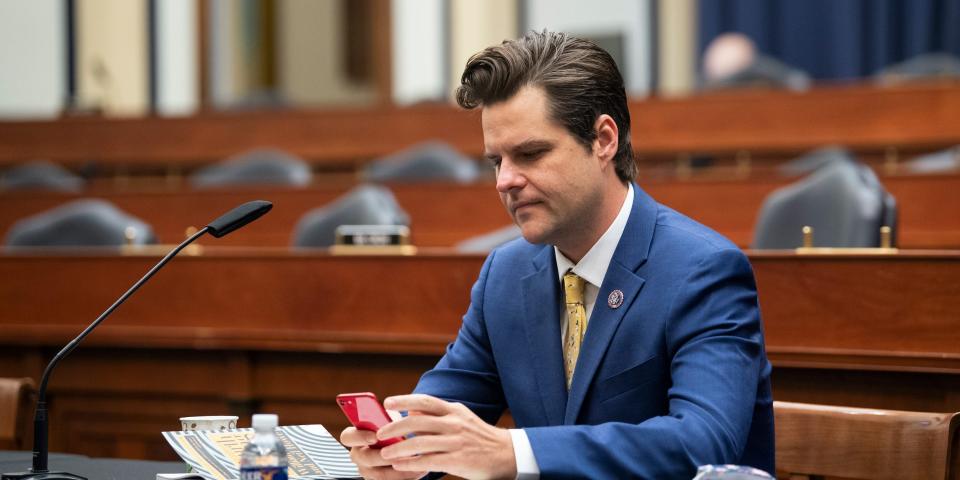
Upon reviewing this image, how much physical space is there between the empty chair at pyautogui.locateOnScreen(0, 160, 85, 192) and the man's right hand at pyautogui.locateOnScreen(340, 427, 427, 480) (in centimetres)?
479

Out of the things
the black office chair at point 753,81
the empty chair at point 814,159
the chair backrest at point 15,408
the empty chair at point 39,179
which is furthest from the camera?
the black office chair at point 753,81

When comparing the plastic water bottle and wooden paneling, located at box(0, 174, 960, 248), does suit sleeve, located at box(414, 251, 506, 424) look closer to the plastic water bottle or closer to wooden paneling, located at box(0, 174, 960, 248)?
the plastic water bottle

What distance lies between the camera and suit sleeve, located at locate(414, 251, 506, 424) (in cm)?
199

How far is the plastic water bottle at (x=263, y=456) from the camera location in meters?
1.46

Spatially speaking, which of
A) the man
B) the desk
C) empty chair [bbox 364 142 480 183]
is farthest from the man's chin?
empty chair [bbox 364 142 480 183]

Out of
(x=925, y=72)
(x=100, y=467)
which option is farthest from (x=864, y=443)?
(x=925, y=72)

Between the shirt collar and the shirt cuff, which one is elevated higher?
the shirt collar

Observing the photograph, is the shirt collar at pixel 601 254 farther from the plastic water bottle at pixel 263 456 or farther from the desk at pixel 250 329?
the desk at pixel 250 329

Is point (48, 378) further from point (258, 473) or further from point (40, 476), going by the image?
point (258, 473)

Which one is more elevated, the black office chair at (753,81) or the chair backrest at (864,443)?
the black office chair at (753,81)

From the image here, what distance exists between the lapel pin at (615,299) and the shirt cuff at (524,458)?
32 centimetres

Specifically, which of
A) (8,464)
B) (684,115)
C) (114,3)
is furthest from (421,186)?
(114,3)

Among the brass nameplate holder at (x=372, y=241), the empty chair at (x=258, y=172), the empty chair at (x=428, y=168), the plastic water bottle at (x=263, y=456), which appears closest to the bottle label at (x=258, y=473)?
the plastic water bottle at (x=263, y=456)

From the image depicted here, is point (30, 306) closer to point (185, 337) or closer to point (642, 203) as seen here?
point (185, 337)
